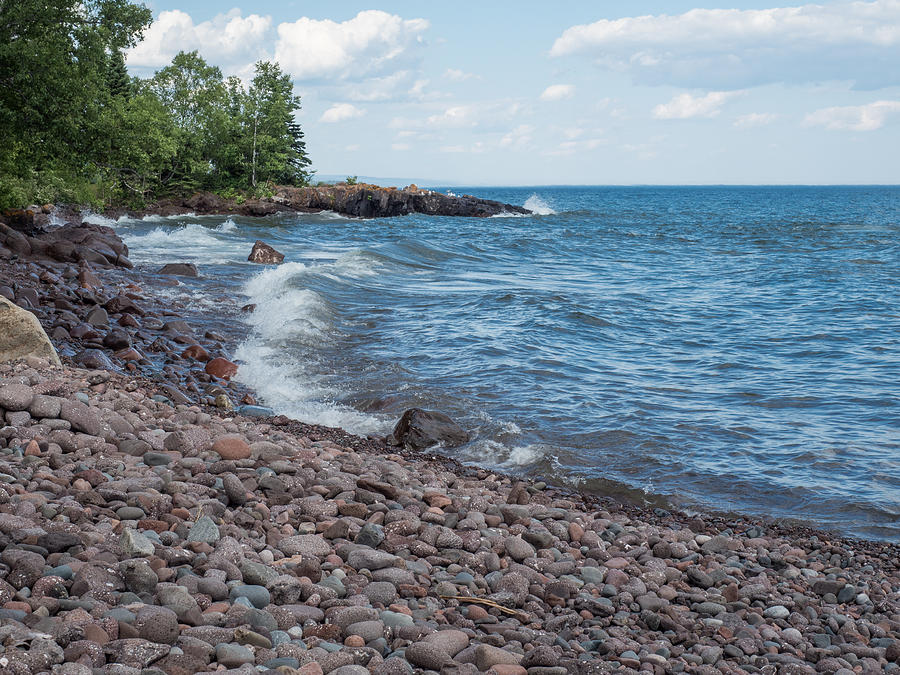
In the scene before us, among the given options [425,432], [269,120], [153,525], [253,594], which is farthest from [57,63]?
[269,120]

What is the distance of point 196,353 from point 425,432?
4.96 m

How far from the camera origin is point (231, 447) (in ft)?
20.8

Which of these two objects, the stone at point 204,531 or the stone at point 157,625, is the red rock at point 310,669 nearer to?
the stone at point 157,625

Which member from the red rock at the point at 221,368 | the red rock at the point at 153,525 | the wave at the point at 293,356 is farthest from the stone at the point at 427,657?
the red rock at the point at 221,368

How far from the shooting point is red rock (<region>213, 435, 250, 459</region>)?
6277mm

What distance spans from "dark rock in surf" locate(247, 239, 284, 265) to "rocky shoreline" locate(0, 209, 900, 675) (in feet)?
56.3

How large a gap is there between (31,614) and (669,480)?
683 centimetres

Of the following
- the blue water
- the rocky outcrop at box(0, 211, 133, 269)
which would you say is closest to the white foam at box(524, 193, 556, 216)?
the blue water

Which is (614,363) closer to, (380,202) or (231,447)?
(231,447)

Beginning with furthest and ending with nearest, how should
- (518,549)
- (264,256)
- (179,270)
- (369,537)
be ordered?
(264,256), (179,270), (518,549), (369,537)

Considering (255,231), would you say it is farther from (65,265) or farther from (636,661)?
(636,661)

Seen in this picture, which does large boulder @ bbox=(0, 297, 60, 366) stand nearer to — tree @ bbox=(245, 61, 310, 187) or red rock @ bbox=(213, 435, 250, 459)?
red rock @ bbox=(213, 435, 250, 459)

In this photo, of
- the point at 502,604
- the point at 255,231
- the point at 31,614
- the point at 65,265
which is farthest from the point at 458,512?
the point at 255,231

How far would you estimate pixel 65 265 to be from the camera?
17531mm
